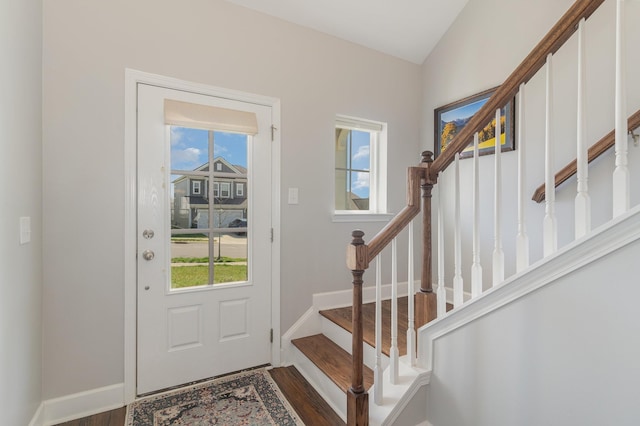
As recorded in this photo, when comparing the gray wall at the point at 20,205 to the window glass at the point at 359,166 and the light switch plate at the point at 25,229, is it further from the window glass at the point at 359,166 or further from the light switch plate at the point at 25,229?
the window glass at the point at 359,166

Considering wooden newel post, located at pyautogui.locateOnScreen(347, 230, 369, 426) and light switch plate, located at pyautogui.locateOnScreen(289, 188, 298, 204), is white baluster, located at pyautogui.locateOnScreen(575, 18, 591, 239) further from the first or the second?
light switch plate, located at pyautogui.locateOnScreen(289, 188, 298, 204)

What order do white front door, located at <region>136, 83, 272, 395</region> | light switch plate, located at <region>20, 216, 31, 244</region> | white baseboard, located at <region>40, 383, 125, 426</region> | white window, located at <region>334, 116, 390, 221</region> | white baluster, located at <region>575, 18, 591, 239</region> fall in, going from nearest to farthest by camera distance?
white baluster, located at <region>575, 18, 591, 239</region> < light switch plate, located at <region>20, 216, 31, 244</region> < white baseboard, located at <region>40, 383, 125, 426</region> < white front door, located at <region>136, 83, 272, 395</region> < white window, located at <region>334, 116, 390, 221</region>

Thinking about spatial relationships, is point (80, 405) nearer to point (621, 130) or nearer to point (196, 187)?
point (196, 187)

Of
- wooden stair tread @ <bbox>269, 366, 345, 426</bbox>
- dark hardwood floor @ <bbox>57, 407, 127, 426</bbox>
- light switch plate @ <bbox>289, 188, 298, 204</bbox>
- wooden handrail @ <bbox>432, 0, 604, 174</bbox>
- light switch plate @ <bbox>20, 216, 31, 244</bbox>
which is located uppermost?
wooden handrail @ <bbox>432, 0, 604, 174</bbox>

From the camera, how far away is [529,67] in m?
1.26

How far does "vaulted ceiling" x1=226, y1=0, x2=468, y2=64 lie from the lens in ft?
7.83

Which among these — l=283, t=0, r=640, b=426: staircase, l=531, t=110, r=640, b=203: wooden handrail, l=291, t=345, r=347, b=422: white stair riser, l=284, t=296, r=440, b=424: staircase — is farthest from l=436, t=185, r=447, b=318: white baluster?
l=531, t=110, r=640, b=203: wooden handrail

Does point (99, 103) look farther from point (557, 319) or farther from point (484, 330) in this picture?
point (557, 319)

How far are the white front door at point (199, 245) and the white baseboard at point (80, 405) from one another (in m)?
0.13

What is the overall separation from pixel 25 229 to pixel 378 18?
2822 millimetres

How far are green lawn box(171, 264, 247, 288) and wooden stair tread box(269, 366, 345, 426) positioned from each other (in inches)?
30.2

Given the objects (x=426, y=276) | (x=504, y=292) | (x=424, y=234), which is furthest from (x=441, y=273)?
(x=504, y=292)

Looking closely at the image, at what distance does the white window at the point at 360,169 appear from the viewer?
2836mm

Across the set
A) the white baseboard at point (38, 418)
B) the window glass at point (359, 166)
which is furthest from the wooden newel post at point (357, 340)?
the white baseboard at point (38, 418)
